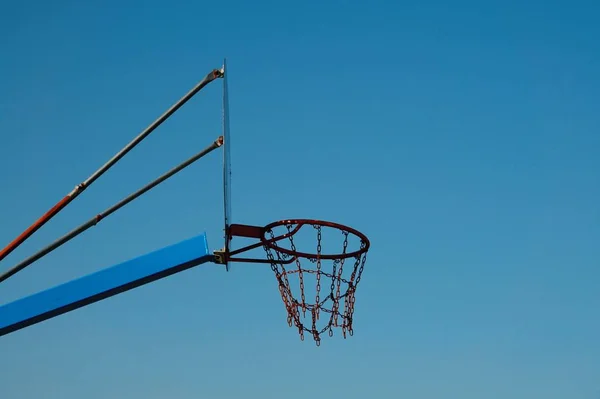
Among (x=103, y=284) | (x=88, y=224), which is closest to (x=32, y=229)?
(x=88, y=224)

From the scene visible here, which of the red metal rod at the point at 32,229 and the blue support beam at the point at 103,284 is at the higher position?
the blue support beam at the point at 103,284

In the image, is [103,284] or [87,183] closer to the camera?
[87,183]

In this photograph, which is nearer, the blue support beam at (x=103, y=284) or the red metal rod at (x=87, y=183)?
the red metal rod at (x=87, y=183)

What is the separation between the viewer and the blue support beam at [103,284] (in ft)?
29.3

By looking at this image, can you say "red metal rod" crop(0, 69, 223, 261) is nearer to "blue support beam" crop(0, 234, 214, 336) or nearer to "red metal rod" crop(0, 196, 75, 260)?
"red metal rod" crop(0, 196, 75, 260)

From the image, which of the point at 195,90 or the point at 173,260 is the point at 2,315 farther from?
the point at 195,90

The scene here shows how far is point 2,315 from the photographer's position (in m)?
10.3

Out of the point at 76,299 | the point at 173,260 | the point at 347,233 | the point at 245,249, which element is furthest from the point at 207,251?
the point at 347,233

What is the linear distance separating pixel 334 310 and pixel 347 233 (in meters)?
1.14

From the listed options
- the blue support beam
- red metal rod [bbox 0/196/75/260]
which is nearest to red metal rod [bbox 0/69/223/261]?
red metal rod [bbox 0/196/75/260]

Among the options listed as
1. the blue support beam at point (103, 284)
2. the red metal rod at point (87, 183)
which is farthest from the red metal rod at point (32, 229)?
the blue support beam at point (103, 284)

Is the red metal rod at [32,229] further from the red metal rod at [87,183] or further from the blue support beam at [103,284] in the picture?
the blue support beam at [103,284]

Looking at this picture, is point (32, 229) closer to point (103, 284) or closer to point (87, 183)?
point (87, 183)

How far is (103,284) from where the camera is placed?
31.0 ft
